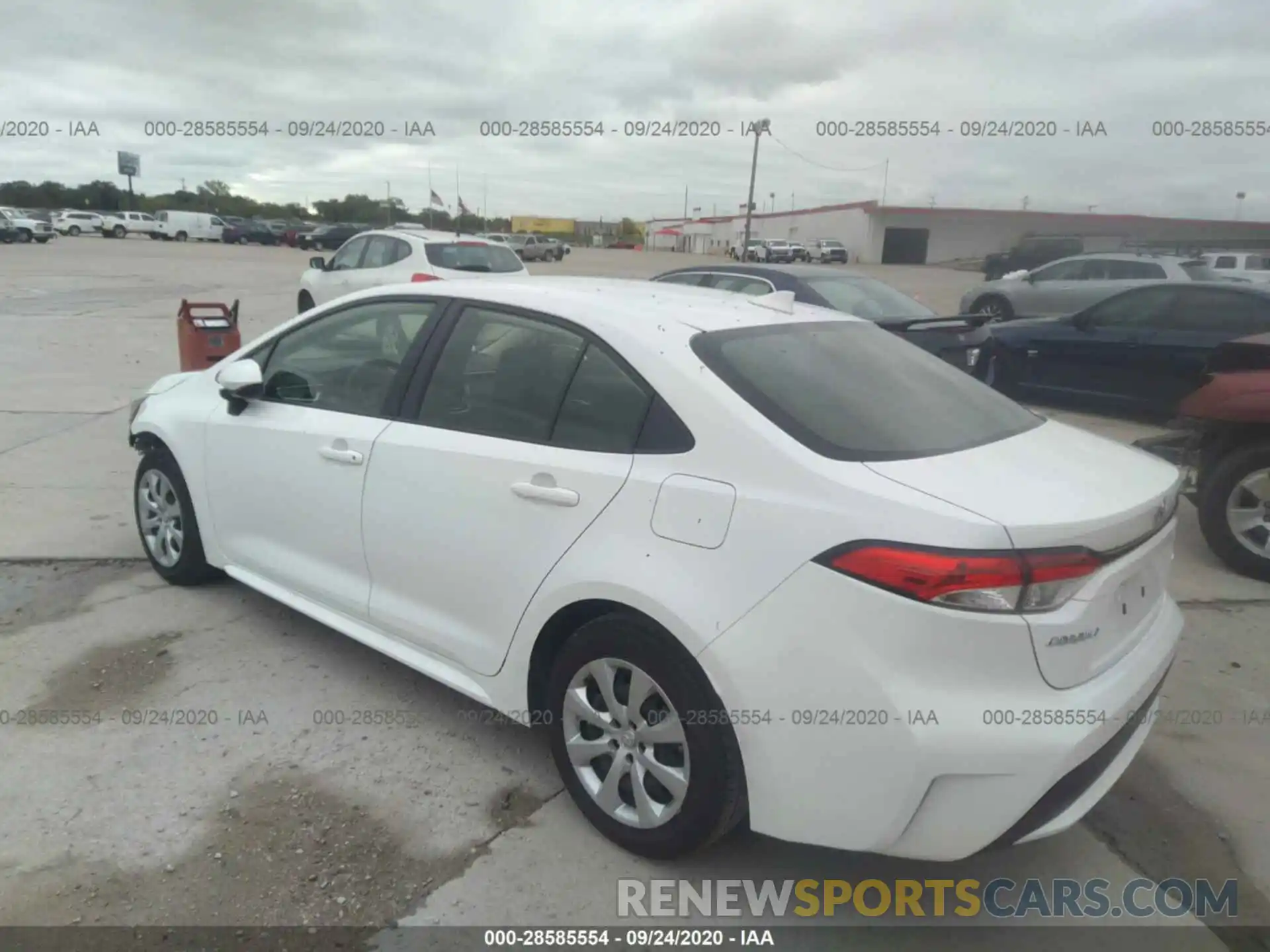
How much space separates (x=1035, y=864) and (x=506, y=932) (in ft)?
5.19

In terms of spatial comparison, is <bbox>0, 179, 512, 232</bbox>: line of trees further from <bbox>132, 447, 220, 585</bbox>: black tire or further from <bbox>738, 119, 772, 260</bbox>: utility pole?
<bbox>132, 447, 220, 585</bbox>: black tire

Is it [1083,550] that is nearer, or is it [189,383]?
[1083,550]

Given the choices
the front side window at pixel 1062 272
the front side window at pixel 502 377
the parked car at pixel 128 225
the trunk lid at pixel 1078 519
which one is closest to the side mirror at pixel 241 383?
the front side window at pixel 502 377

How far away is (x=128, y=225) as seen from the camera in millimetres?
55250

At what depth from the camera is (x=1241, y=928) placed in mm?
2535

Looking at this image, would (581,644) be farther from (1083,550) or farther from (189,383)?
(189,383)

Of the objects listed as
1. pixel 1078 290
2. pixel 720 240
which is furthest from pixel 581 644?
pixel 720 240

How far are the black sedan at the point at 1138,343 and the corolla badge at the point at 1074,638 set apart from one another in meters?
6.85

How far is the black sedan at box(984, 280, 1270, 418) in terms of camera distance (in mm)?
8117

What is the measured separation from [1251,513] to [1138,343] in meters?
3.92

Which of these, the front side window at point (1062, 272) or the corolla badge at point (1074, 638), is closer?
the corolla badge at point (1074, 638)

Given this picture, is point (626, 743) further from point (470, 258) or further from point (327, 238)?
point (327, 238)

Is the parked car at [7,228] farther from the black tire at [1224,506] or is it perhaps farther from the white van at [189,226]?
the black tire at [1224,506]

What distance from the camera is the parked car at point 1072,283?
13.0m
